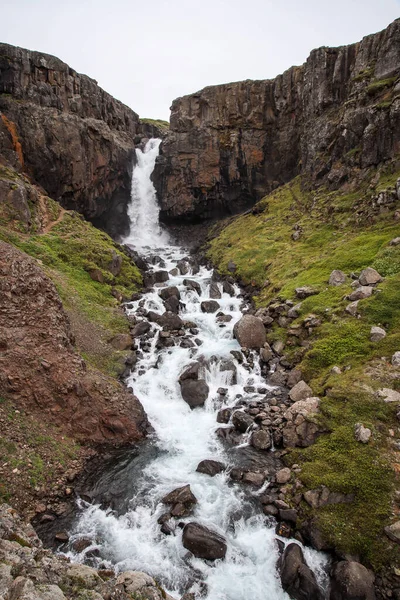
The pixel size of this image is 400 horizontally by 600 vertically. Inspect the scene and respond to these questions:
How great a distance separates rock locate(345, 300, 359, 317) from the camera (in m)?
18.6

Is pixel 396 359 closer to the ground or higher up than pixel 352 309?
closer to the ground

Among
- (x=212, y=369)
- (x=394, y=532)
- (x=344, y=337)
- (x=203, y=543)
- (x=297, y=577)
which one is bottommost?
(x=203, y=543)

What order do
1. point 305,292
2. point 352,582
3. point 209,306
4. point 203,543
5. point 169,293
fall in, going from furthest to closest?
1. point 169,293
2. point 209,306
3. point 305,292
4. point 203,543
5. point 352,582

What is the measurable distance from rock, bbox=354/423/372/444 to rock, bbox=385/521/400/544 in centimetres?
281

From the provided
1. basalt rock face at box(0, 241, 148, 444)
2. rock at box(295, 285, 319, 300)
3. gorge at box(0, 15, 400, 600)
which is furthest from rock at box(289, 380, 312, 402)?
rock at box(295, 285, 319, 300)

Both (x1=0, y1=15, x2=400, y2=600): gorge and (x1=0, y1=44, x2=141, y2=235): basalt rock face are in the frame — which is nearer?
(x1=0, y1=15, x2=400, y2=600): gorge

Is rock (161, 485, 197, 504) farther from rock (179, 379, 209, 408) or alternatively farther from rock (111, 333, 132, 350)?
rock (111, 333, 132, 350)

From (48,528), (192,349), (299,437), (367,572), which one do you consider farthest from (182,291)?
(367,572)

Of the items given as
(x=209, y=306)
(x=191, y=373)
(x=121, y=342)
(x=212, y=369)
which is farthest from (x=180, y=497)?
(x=209, y=306)

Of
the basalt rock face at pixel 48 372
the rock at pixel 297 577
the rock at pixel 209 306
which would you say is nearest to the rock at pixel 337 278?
the rock at pixel 209 306

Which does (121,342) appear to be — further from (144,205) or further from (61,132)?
(144,205)

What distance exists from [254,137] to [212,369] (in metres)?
42.6

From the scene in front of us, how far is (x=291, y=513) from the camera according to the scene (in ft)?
37.6

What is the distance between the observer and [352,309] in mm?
18812
